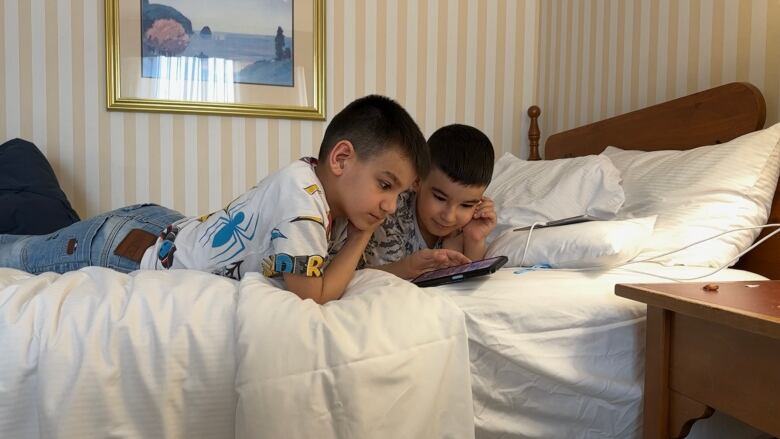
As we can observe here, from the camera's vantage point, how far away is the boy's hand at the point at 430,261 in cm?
112

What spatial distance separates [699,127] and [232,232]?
1.17 meters

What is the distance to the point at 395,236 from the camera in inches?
51.5

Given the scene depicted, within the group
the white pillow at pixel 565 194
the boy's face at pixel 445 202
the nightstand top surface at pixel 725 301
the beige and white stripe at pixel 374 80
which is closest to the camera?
the nightstand top surface at pixel 725 301

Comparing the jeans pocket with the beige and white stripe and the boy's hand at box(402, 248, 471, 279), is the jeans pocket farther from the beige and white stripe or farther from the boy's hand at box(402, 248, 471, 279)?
the beige and white stripe

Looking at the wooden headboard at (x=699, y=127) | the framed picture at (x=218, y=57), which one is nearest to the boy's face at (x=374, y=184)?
the wooden headboard at (x=699, y=127)

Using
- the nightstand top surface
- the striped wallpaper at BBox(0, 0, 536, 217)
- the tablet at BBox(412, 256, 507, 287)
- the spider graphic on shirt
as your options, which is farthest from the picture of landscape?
the nightstand top surface

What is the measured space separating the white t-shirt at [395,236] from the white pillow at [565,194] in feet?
0.78

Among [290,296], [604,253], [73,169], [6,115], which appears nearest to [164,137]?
[73,169]

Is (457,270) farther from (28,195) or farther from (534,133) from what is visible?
(534,133)

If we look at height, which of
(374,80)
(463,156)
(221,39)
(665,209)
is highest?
(221,39)

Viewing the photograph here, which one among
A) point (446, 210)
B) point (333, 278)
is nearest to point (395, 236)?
point (446, 210)

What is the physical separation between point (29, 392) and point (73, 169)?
1.61m

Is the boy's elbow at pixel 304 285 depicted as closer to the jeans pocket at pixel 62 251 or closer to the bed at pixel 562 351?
the bed at pixel 562 351

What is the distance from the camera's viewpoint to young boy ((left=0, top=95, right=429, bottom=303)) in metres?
0.93
